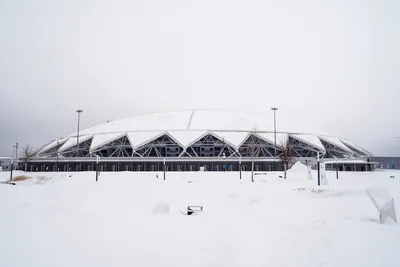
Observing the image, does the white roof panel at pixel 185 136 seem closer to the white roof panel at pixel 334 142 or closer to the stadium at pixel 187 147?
the stadium at pixel 187 147

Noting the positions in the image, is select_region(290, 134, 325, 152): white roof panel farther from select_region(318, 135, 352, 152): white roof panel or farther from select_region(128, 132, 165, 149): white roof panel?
select_region(128, 132, 165, 149): white roof panel

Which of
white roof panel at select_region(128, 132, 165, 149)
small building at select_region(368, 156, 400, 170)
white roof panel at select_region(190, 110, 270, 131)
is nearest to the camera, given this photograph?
white roof panel at select_region(128, 132, 165, 149)

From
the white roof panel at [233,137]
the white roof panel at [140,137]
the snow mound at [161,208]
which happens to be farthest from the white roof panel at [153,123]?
the snow mound at [161,208]

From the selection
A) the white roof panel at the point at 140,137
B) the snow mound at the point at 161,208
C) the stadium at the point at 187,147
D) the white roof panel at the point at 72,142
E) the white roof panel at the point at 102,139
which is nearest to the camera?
the snow mound at the point at 161,208

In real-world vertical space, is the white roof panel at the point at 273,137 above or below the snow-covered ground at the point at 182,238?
above

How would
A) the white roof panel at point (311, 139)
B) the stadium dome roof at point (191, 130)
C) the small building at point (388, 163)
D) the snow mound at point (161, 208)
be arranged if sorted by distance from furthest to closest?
the small building at point (388, 163) < the white roof panel at point (311, 139) < the stadium dome roof at point (191, 130) < the snow mound at point (161, 208)

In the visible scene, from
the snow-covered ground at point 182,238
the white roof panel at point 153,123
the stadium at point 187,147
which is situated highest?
the white roof panel at point 153,123

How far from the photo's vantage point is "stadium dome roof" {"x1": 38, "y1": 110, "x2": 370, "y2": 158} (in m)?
53.1

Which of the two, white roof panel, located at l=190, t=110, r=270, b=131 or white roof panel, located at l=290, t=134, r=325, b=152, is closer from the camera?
white roof panel, located at l=290, t=134, r=325, b=152

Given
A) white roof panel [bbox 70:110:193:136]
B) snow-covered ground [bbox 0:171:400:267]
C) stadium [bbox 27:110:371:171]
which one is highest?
white roof panel [bbox 70:110:193:136]

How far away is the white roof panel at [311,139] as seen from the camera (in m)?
54.6

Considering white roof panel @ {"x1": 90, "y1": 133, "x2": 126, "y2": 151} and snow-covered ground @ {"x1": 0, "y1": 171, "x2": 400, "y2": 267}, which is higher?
white roof panel @ {"x1": 90, "y1": 133, "x2": 126, "y2": 151}

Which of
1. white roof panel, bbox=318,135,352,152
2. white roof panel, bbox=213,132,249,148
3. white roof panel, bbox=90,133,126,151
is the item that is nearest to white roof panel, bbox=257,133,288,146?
white roof panel, bbox=213,132,249,148

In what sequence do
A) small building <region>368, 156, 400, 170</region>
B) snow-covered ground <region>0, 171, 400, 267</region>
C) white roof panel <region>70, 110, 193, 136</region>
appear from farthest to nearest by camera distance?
small building <region>368, 156, 400, 170</region> < white roof panel <region>70, 110, 193, 136</region> < snow-covered ground <region>0, 171, 400, 267</region>
